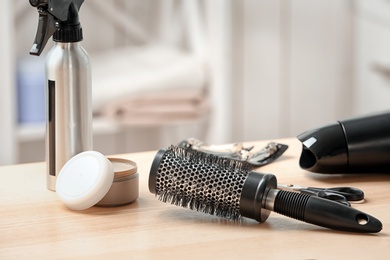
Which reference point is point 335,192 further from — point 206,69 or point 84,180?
point 206,69

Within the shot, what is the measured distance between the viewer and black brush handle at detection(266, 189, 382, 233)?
83cm

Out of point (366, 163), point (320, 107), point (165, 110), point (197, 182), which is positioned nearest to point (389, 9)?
point (320, 107)

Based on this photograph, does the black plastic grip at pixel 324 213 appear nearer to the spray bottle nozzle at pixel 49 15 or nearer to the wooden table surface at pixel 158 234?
the wooden table surface at pixel 158 234

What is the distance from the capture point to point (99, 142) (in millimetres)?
2238

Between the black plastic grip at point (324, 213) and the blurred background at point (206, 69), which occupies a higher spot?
the blurred background at point (206, 69)

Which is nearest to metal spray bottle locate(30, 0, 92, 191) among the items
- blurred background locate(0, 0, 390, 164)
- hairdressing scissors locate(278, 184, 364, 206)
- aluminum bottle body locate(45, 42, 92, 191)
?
aluminum bottle body locate(45, 42, 92, 191)

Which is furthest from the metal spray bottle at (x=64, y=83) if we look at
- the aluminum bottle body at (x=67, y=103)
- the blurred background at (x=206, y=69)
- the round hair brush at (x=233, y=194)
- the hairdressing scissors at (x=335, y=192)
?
the blurred background at (x=206, y=69)

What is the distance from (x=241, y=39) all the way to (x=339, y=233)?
1486 mm

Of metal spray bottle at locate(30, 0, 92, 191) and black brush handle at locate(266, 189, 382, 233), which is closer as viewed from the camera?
black brush handle at locate(266, 189, 382, 233)

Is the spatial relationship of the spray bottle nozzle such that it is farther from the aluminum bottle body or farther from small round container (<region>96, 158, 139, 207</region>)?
small round container (<region>96, 158, 139, 207</region>)

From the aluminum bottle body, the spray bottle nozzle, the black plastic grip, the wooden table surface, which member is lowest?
the wooden table surface

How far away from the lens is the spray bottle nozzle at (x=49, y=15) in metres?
0.92

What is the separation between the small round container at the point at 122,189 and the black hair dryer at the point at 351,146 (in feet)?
0.80

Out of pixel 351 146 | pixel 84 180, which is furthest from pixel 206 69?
pixel 84 180
